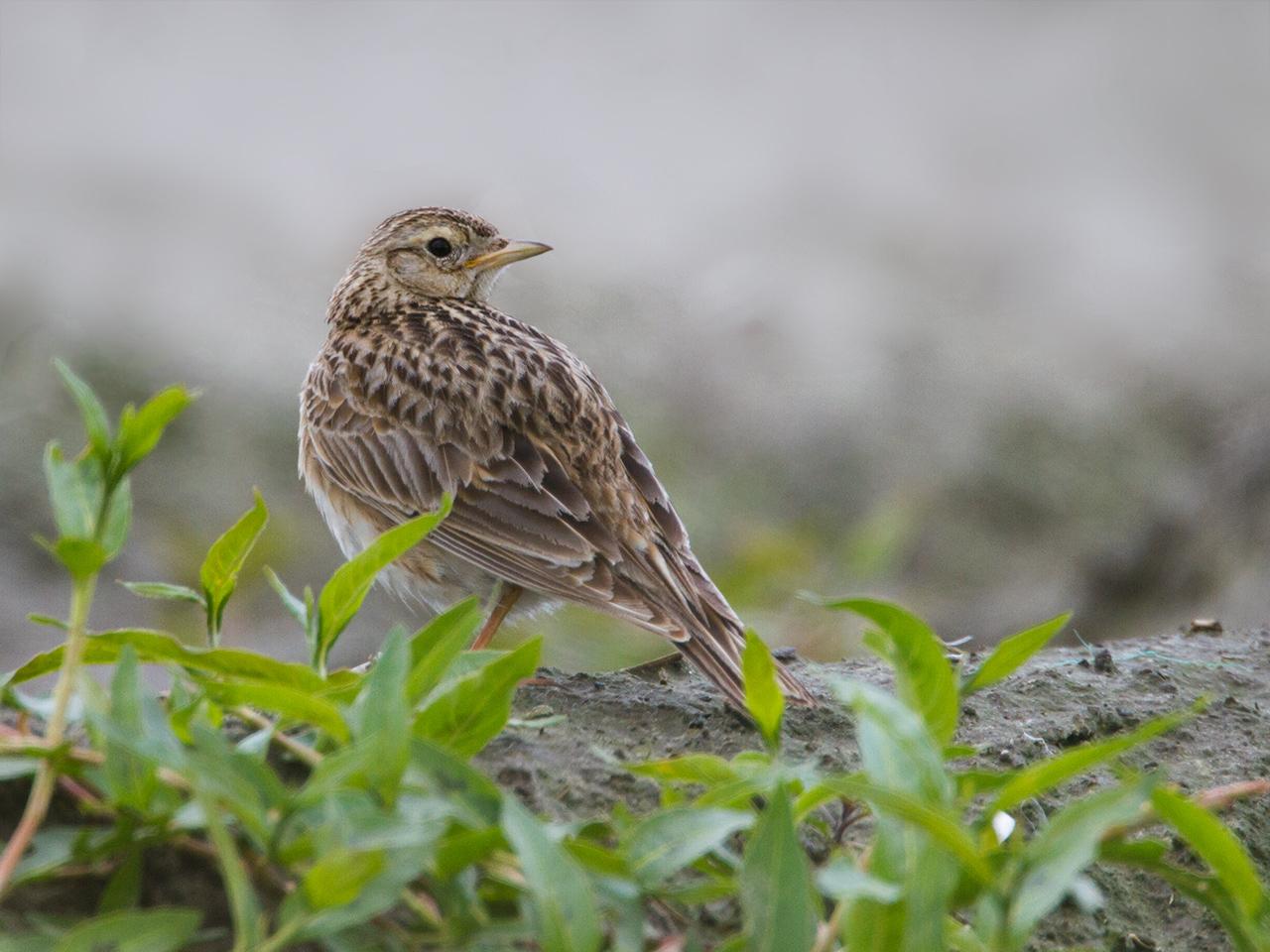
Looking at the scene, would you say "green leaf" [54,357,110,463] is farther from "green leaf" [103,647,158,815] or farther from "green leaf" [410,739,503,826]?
"green leaf" [410,739,503,826]

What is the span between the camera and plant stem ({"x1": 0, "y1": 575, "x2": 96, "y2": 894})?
6.39 ft

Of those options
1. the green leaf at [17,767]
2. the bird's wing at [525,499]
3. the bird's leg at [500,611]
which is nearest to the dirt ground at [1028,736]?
the green leaf at [17,767]

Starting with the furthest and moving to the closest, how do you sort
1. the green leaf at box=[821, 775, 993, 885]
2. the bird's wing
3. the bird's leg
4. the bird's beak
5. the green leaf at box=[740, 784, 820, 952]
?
the bird's beak < the bird's leg < the bird's wing < the green leaf at box=[740, 784, 820, 952] < the green leaf at box=[821, 775, 993, 885]

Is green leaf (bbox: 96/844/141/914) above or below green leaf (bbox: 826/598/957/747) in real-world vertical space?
below

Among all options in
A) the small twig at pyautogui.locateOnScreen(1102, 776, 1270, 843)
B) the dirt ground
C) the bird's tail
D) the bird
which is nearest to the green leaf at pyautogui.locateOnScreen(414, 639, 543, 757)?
the dirt ground

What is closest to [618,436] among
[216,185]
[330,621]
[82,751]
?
[330,621]

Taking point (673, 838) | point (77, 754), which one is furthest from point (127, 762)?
point (673, 838)

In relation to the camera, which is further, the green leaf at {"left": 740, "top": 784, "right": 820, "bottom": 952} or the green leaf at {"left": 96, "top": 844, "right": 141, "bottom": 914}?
the green leaf at {"left": 96, "top": 844, "right": 141, "bottom": 914}

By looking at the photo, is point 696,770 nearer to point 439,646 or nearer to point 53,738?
point 439,646

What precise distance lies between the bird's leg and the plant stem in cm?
233

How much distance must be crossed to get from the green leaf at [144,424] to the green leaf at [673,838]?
729mm

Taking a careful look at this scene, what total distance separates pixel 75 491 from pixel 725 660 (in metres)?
1.72

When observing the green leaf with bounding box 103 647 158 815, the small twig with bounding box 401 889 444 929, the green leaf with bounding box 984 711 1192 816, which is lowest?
the small twig with bounding box 401 889 444 929

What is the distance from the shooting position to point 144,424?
2031 mm
